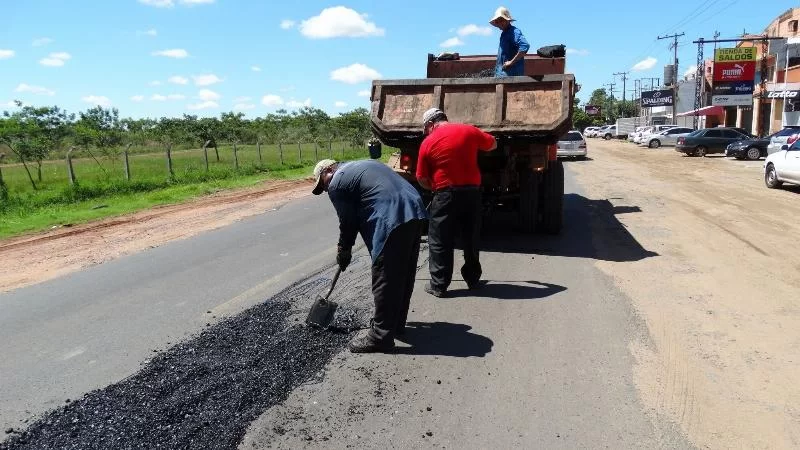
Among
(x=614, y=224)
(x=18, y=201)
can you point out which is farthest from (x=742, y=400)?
(x=18, y=201)

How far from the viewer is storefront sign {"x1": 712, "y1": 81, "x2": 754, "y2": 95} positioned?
4725 centimetres

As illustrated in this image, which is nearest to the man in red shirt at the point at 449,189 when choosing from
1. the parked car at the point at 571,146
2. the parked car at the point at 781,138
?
the parked car at the point at 781,138

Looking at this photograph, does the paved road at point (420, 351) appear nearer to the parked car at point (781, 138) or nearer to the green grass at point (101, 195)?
the green grass at point (101, 195)

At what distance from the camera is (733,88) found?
4809 cm

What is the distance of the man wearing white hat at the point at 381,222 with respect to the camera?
4.43 m

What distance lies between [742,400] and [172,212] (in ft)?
38.7

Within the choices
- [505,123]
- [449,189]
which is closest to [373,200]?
[449,189]

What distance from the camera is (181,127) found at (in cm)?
4028

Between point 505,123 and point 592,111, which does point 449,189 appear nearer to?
point 505,123

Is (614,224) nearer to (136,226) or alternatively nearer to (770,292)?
(770,292)

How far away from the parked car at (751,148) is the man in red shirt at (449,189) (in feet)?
84.8

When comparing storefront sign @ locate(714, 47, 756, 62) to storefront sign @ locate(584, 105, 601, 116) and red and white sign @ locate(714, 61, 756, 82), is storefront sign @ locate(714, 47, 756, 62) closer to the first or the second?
red and white sign @ locate(714, 61, 756, 82)

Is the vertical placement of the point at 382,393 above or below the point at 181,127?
below

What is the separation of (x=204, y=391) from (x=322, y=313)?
1.23 metres
